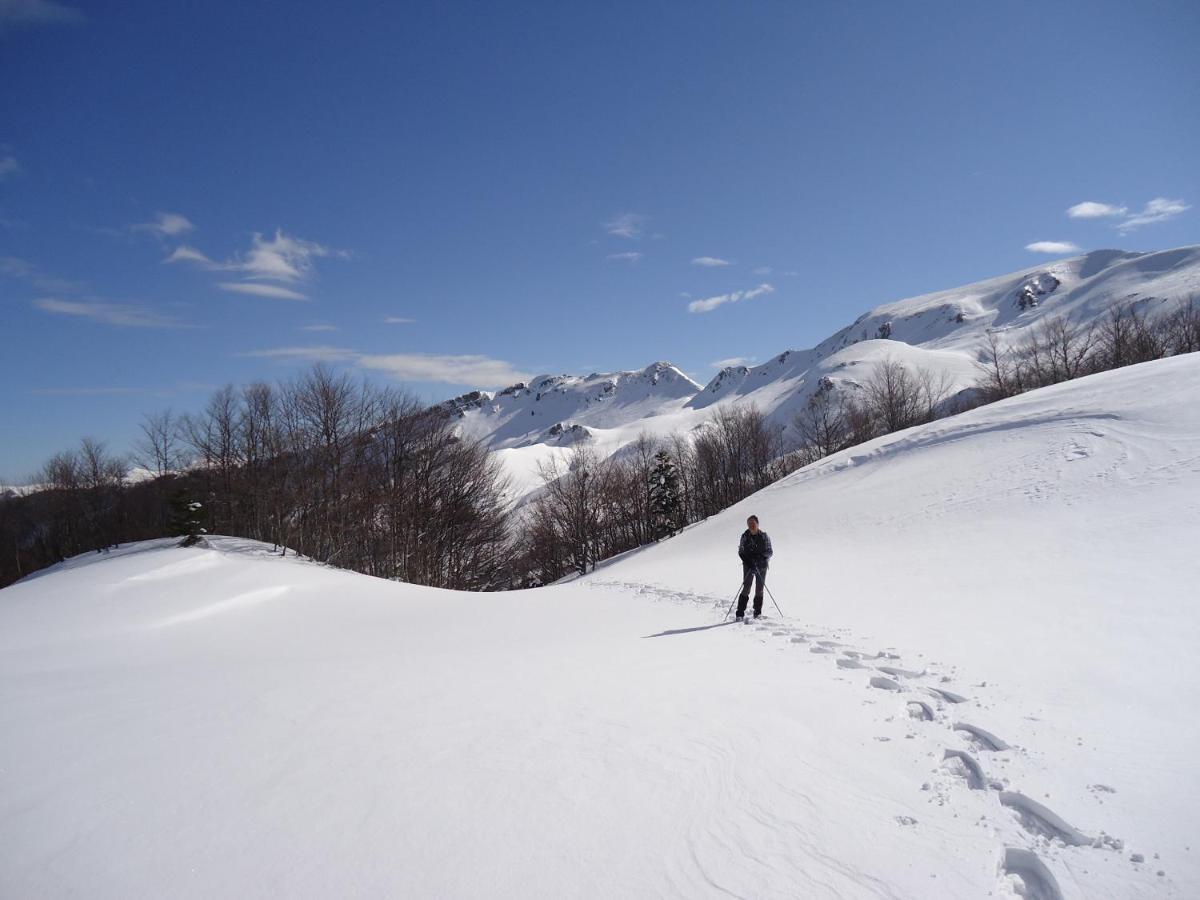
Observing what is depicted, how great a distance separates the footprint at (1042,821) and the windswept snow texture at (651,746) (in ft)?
0.04

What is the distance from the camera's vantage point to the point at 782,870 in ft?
8.75

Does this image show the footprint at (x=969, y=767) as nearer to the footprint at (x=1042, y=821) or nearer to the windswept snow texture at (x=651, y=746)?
the windswept snow texture at (x=651, y=746)

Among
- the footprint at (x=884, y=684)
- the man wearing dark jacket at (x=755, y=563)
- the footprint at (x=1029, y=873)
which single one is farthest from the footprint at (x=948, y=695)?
the man wearing dark jacket at (x=755, y=563)

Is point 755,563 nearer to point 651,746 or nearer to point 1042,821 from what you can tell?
point 651,746

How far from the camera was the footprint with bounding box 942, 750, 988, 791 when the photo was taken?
3.36 metres

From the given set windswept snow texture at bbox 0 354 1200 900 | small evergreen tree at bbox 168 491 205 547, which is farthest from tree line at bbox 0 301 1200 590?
windswept snow texture at bbox 0 354 1200 900

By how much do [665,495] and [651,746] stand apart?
127 ft

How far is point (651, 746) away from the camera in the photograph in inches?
158

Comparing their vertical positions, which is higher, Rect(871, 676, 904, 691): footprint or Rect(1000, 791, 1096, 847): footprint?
Rect(1000, 791, 1096, 847): footprint

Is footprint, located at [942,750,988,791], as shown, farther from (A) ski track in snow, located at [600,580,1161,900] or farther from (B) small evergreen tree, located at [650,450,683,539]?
(B) small evergreen tree, located at [650,450,683,539]

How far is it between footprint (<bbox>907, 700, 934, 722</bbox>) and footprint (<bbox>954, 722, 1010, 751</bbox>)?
218mm

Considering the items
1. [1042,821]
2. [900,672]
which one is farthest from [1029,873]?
[900,672]

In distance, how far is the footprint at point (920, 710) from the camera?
437 cm

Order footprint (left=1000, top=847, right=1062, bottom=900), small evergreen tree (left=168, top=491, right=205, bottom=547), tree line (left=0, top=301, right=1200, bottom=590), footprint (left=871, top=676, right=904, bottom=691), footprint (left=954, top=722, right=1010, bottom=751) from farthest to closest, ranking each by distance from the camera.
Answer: tree line (left=0, top=301, right=1200, bottom=590)
small evergreen tree (left=168, top=491, right=205, bottom=547)
footprint (left=871, top=676, right=904, bottom=691)
footprint (left=954, top=722, right=1010, bottom=751)
footprint (left=1000, top=847, right=1062, bottom=900)
